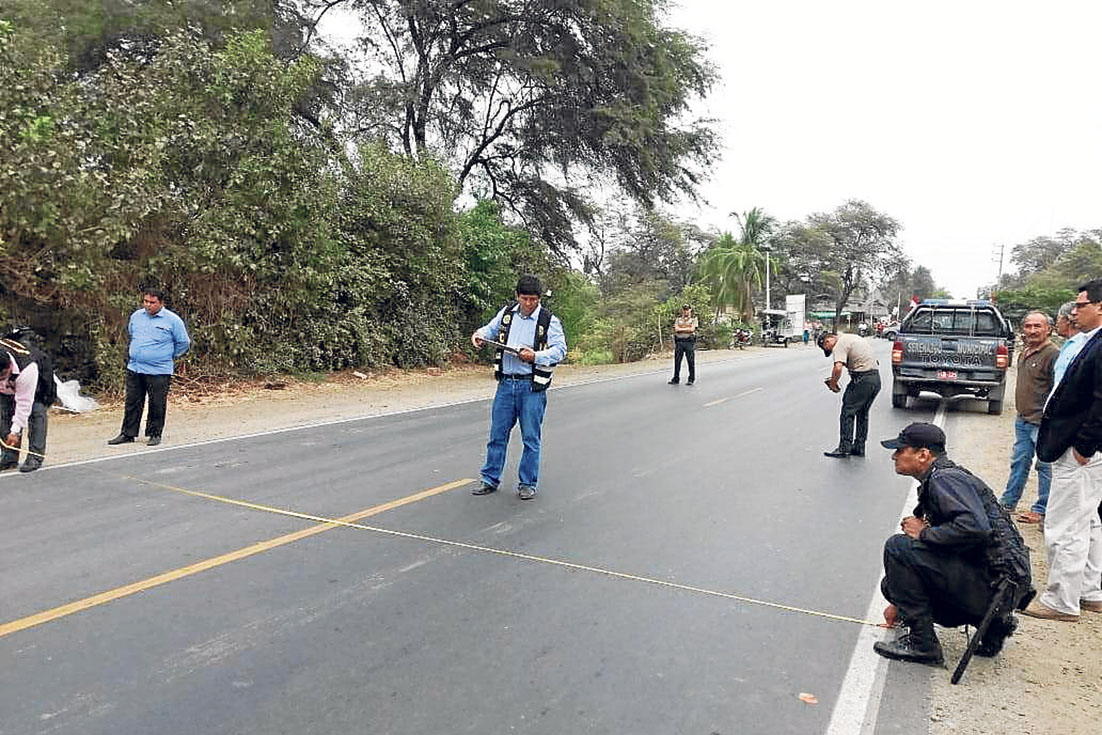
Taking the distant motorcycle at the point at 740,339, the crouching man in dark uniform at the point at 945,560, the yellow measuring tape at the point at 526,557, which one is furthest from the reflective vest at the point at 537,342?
the distant motorcycle at the point at 740,339

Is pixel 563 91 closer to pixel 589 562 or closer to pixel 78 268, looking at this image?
pixel 78 268

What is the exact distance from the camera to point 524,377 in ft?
22.0

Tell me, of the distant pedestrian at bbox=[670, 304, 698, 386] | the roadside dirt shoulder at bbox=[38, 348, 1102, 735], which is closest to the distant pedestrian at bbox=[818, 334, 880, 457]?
the roadside dirt shoulder at bbox=[38, 348, 1102, 735]

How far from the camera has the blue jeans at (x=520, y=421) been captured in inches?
264

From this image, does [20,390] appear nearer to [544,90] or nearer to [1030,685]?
[1030,685]

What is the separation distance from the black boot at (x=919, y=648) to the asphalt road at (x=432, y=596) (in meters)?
0.23

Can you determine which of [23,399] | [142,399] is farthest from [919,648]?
[142,399]

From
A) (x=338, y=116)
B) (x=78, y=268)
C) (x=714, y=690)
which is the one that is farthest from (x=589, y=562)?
(x=338, y=116)

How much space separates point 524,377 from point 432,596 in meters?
2.61

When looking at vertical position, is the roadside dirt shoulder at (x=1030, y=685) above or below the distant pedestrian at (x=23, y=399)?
below

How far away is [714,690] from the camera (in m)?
3.49

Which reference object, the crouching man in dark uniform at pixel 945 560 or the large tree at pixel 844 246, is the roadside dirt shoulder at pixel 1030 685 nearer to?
the crouching man in dark uniform at pixel 945 560

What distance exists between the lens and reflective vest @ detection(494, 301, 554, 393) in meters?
6.63

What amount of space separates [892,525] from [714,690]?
3.45 metres
